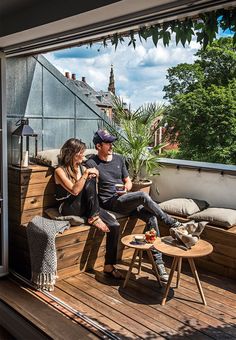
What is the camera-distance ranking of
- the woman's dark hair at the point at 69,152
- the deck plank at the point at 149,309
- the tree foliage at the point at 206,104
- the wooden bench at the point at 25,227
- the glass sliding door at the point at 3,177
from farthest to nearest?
the tree foliage at the point at 206,104, the woman's dark hair at the point at 69,152, the wooden bench at the point at 25,227, the glass sliding door at the point at 3,177, the deck plank at the point at 149,309

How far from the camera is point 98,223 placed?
3895mm

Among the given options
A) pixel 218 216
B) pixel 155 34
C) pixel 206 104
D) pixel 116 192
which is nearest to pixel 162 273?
pixel 218 216

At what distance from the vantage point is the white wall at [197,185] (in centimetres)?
440

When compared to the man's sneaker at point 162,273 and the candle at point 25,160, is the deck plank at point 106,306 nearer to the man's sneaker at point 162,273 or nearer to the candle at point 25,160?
the man's sneaker at point 162,273

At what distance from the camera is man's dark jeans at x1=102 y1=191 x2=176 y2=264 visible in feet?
13.2

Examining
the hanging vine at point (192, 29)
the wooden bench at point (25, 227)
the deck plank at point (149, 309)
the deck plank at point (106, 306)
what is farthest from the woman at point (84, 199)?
the hanging vine at point (192, 29)

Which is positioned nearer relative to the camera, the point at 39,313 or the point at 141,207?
the point at 39,313

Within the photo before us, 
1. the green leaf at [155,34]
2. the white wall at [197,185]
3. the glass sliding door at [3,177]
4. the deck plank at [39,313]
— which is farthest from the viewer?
the white wall at [197,185]

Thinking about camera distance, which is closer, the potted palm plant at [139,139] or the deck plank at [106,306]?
the deck plank at [106,306]

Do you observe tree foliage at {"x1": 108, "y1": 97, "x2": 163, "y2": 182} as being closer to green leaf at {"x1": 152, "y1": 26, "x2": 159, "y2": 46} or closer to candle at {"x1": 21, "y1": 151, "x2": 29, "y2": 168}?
candle at {"x1": 21, "y1": 151, "x2": 29, "y2": 168}

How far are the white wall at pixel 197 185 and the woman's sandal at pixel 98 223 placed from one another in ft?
4.33

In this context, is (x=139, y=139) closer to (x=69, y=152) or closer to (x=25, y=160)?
(x=69, y=152)

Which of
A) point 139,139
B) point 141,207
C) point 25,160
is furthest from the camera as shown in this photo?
point 139,139

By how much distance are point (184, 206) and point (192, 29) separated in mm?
2415
